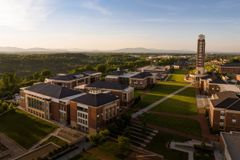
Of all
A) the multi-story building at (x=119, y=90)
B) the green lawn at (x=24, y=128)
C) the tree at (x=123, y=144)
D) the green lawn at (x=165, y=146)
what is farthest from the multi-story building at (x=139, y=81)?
the tree at (x=123, y=144)

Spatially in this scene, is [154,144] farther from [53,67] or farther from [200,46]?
[53,67]

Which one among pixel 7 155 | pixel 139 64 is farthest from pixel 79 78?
pixel 139 64

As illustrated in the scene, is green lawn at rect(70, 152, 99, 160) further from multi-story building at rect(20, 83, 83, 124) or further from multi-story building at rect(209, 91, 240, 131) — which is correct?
multi-story building at rect(209, 91, 240, 131)

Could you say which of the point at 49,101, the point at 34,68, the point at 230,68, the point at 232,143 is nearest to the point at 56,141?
the point at 49,101

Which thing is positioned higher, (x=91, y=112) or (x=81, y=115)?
(x=91, y=112)

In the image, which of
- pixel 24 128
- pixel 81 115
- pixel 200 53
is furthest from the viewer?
pixel 200 53

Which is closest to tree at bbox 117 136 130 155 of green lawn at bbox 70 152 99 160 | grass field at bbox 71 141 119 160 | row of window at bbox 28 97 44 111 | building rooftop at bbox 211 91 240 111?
grass field at bbox 71 141 119 160

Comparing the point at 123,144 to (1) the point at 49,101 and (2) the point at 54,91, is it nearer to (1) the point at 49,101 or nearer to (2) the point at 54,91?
(1) the point at 49,101
